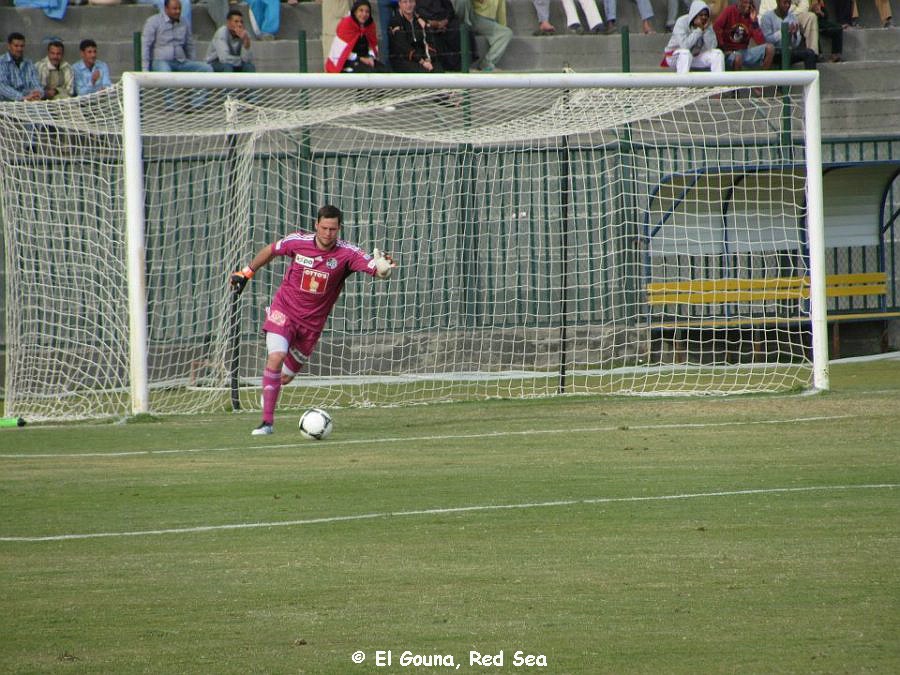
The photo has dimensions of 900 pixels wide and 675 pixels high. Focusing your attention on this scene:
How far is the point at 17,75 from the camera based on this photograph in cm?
1678

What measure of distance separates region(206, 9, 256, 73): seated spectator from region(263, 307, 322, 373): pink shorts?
7.54 m

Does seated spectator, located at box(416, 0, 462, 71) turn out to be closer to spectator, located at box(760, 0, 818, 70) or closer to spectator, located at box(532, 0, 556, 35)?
spectator, located at box(532, 0, 556, 35)

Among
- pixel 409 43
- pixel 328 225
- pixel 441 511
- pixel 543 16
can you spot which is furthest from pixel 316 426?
pixel 543 16

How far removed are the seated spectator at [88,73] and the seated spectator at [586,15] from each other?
7346 millimetres

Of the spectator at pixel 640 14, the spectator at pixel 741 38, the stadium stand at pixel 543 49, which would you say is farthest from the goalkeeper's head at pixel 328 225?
the spectator at pixel 640 14

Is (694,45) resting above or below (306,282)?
above

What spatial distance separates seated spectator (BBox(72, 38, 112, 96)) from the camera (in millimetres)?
17359

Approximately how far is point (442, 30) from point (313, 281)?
7.91 meters

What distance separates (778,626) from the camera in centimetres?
480

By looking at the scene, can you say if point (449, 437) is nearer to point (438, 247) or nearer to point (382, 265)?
point (382, 265)

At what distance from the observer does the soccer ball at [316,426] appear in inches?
409

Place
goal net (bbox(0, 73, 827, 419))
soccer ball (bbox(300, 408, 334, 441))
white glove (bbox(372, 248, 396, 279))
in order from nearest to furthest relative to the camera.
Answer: soccer ball (bbox(300, 408, 334, 441)) < white glove (bbox(372, 248, 396, 279)) < goal net (bbox(0, 73, 827, 419))

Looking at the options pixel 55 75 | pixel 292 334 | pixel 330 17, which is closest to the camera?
pixel 292 334

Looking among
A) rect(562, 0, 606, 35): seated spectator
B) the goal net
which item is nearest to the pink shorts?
the goal net
